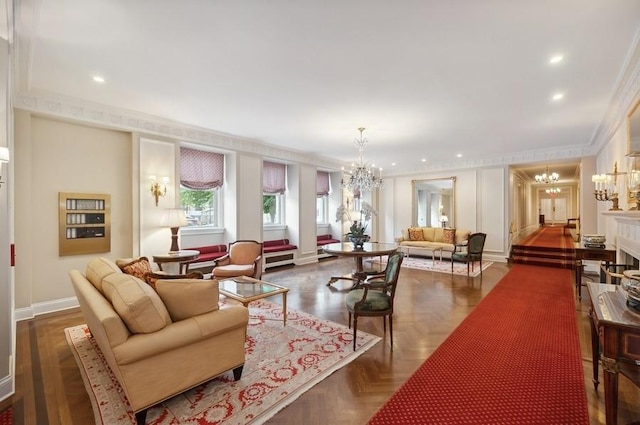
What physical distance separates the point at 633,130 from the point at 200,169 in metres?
6.62

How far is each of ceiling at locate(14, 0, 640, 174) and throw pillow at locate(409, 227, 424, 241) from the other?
391 centimetres

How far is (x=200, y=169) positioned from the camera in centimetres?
603

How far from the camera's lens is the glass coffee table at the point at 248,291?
317cm

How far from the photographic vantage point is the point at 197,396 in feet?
7.11

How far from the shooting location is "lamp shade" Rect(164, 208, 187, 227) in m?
4.65

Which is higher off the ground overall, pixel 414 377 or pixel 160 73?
pixel 160 73

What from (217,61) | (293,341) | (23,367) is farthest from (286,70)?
(23,367)

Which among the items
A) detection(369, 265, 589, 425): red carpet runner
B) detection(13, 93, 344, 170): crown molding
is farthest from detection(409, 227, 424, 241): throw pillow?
detection(369, 265, 589, 425): red carpet runner

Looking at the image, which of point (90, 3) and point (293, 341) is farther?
point (293, 341)

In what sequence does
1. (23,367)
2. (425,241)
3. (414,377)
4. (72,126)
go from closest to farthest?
(414,377) < (23,367) < (72,126) < (425,241)

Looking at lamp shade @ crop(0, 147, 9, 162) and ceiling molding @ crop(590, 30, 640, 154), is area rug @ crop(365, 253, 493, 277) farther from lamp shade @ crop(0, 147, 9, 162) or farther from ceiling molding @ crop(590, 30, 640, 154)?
lamp shade @ crop(0, 147, 9, 162)

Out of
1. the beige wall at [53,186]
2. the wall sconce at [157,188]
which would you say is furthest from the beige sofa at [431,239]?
the beige wall at [53,186]

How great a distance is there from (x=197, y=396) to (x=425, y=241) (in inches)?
289

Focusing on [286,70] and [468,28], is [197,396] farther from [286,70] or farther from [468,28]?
[468,28]
